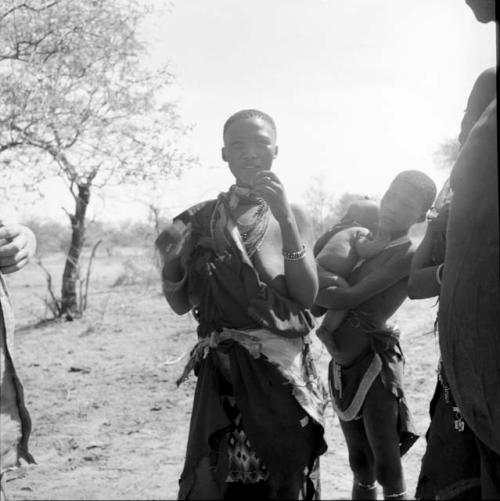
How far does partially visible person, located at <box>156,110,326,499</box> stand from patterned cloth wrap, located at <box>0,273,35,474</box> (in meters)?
0.56

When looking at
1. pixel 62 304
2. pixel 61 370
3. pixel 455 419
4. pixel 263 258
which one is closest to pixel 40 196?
pixel 62 304

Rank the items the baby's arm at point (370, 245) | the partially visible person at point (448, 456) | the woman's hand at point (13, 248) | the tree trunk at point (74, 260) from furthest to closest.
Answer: the tree trunk at point (74, 260) < the baby's arm at point (370, 245) < the woman's hand at point (13, 248) < the partially visible person at point (448, 456)

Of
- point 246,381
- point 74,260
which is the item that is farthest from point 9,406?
point 74,260

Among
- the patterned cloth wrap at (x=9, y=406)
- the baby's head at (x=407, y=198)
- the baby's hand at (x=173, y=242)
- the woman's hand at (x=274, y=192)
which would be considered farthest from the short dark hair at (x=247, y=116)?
the patterned cloth wrap at (x=9, y=406)

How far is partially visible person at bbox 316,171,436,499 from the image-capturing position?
2.69 m

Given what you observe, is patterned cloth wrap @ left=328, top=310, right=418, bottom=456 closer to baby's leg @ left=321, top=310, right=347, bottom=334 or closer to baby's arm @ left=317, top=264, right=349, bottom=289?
baby's leg @ left=321, top=310, right=347, bottom=334

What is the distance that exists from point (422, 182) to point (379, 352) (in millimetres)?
749

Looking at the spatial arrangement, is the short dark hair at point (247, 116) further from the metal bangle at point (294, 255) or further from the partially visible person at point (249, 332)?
the metal bangle at point (294, 255)

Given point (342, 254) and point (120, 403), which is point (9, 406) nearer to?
point (342, 254)

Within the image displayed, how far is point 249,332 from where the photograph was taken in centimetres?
231

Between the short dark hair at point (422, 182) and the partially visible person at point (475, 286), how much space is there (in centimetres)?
187

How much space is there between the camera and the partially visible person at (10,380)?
6.49 ft

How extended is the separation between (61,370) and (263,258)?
209 inches

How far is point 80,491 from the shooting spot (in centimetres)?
364
